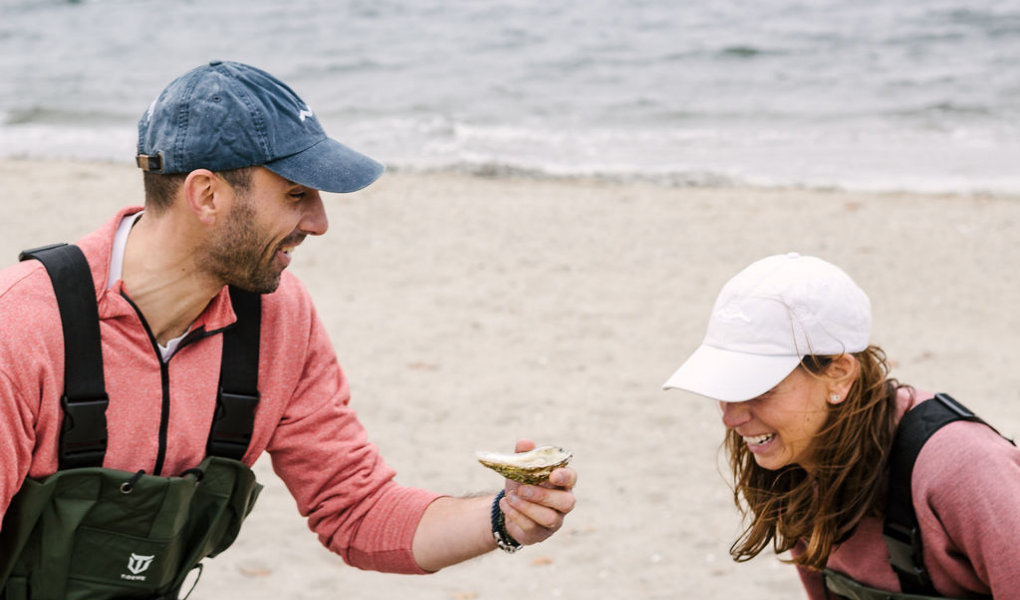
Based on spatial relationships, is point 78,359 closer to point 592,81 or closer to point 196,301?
point 196,301

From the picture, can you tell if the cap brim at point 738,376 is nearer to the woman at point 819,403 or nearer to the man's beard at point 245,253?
the woman at point 819,403

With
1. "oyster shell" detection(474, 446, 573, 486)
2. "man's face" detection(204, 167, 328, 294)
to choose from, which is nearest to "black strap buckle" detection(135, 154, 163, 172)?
"man's face" detection(204, 167, 328, 294)

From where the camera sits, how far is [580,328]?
8.79 metres

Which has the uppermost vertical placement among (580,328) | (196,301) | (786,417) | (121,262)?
(121,262)

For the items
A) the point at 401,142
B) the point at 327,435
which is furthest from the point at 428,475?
the point at 401,142

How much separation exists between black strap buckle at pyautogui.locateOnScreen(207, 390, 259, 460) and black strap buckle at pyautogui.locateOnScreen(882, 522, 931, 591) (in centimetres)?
173

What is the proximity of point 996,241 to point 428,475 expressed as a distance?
658 cm

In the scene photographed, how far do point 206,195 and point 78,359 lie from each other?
515mm

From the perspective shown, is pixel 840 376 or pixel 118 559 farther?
pixel 840 376

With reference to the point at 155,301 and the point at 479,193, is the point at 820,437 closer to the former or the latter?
the point at 155,301

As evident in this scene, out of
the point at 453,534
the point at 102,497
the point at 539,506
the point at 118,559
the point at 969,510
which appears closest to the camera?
the point at 969,510

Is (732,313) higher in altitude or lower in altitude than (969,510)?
higher

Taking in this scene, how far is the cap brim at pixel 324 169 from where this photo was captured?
2932 mm

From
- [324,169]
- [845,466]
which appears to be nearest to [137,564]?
[324,169]
